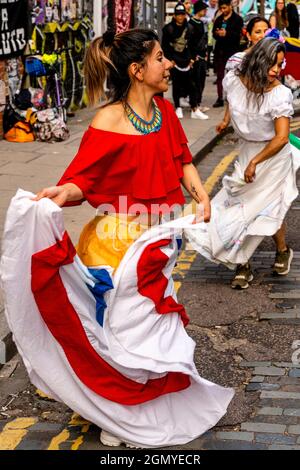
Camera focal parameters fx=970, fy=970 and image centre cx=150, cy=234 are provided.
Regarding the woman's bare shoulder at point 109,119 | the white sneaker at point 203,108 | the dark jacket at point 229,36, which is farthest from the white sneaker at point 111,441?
the dark jacket at point 229,36

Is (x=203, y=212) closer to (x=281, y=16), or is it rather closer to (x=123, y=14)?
(x=123, y=14)

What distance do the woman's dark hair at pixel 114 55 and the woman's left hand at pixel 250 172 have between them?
243 centimetres

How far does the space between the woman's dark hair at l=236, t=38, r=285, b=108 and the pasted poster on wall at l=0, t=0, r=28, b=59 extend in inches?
248

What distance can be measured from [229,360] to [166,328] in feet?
4.16

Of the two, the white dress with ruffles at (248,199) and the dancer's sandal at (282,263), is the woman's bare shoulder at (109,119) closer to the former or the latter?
the white dress with ruffles at (248,199)

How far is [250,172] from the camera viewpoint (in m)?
6.79

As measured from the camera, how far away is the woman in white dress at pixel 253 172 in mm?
6562

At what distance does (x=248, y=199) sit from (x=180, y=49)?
877 centimetres

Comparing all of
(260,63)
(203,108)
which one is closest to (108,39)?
(260,63)

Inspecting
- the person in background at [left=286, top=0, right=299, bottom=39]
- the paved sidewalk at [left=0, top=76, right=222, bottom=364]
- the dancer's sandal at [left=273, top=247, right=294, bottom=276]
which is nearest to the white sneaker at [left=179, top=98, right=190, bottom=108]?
the paved sidewalk at [left=0, top=76, right=222, bottom=364]

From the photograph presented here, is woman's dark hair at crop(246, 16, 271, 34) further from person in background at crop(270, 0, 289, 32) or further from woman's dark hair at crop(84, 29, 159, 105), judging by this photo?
person in background at crop(270, 0, 289, 32)

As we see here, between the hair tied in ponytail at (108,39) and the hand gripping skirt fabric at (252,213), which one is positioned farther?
the hand gripping skirt fabric at (252,213)

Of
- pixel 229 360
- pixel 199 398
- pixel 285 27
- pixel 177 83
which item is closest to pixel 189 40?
pixel 177 83

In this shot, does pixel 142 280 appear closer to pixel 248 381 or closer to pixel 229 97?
pixel 248 381
